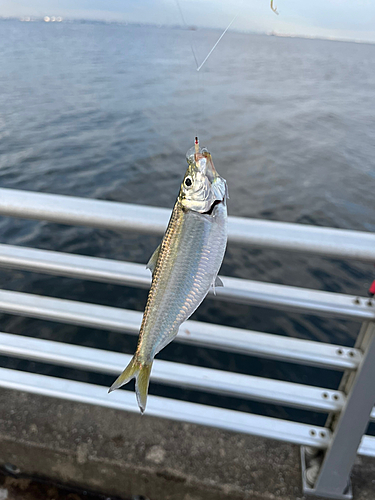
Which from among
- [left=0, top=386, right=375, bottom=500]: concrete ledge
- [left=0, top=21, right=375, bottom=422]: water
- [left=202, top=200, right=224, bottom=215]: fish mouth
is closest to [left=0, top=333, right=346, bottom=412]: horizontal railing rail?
[left=0, top=386, right=375, bottom=500]: concrete ledge

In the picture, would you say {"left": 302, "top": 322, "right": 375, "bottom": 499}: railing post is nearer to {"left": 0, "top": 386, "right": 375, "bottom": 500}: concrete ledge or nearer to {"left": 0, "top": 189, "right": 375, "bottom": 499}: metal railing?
{"left": 0, "top": 189, "right": 375, "bottom": 499}: metal railing

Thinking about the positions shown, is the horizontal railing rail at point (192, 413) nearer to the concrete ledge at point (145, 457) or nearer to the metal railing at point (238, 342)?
the metal railing at point (238, 342)

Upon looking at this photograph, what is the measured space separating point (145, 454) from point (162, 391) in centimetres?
305

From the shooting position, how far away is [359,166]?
1404 centimetres

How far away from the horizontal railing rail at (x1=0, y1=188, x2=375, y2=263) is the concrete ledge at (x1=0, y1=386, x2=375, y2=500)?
1.48 m

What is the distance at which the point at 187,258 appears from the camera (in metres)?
0.89

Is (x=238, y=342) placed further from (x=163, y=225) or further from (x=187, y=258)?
(x=187, y=258)

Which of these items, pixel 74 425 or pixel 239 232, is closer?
pixel 239 232

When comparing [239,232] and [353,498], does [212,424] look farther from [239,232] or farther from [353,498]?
[239,232]

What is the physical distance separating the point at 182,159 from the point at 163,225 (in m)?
11.9

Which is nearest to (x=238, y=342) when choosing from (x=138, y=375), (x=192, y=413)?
(x=192, y=413)

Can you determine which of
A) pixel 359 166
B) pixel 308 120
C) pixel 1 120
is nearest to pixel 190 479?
pixel 359 166

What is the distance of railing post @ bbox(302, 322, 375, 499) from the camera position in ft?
5.34

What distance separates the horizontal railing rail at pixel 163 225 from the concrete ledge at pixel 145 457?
1.48m
